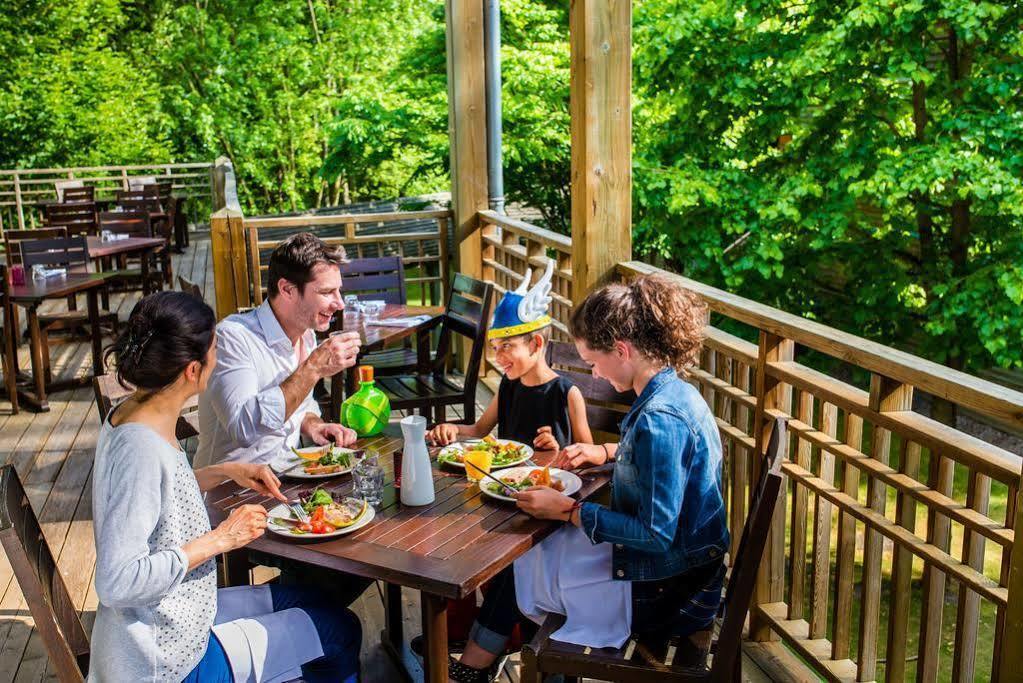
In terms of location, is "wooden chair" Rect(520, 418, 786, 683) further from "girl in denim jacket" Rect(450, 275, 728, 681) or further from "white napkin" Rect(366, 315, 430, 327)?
"white napkin" Rect(366, 315, 430, 327)

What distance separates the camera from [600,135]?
12.4 feet

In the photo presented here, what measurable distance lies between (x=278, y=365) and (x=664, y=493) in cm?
142

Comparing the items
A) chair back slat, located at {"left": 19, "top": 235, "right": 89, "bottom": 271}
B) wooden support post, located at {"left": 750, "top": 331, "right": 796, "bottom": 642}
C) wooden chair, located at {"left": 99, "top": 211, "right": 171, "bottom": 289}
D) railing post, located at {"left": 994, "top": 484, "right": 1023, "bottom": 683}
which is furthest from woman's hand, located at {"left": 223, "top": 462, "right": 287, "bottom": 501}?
wooden chair, located at {"left": 99, "top": 211, "right": 171, "bottom": 289}

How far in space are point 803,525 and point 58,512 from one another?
3221mm

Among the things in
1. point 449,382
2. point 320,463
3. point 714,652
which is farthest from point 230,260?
point 714,652

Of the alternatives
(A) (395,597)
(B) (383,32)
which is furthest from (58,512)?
(B) (383,32)

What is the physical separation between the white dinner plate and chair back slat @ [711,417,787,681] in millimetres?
807

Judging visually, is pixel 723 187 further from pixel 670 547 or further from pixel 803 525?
pixel 670 547

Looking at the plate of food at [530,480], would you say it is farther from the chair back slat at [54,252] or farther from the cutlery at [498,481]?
the chair back slat at [54,252]

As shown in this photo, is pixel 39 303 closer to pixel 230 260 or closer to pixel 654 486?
pixel 230 260

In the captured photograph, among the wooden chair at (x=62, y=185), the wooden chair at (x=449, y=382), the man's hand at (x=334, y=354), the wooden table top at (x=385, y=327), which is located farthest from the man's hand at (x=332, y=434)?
the wooden chair at (x=62, y=185)

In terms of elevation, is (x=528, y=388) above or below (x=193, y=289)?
below

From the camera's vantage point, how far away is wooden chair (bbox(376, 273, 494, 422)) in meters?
4.47

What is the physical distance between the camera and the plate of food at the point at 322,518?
215 cm
